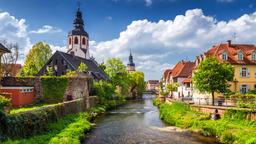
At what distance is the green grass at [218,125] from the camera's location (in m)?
19.7

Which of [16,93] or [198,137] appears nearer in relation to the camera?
[198,137]

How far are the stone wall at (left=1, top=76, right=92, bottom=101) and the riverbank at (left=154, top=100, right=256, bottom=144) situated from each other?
14353 mm

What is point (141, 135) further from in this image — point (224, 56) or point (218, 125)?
point (224, 56)

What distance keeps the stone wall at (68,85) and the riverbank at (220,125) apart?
14353 millimetres

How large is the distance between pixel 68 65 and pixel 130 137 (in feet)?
114

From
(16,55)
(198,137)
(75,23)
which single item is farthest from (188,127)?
(75,23)

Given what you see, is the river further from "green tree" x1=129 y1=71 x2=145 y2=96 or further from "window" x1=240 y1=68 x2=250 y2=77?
"green tree" x1=129 y1=71 x2=145 y2=96

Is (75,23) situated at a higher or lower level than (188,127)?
higher

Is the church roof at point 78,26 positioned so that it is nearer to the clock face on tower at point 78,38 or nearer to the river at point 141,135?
the clock face on tower at point 78,38

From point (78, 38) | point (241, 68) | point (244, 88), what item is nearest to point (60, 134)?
point (244, 88)

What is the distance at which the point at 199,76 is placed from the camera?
32.2m

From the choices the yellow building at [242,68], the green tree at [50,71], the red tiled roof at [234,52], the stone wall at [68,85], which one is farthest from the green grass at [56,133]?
the green tree at [50,71]

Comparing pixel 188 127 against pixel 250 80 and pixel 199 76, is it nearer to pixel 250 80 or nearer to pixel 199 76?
pixel 199 76

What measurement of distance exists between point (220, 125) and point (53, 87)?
79.2ft
